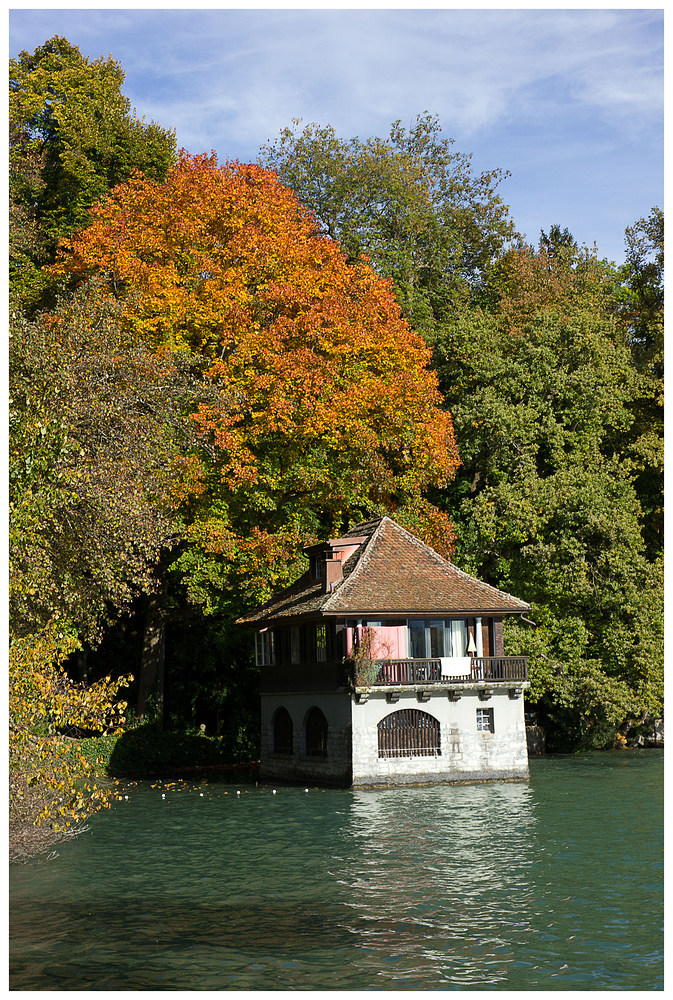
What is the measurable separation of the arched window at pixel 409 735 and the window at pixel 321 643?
12.2 feet

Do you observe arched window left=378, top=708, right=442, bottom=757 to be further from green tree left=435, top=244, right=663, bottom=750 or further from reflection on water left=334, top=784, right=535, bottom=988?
green tree left=435, top=244, right=663, bottom=750

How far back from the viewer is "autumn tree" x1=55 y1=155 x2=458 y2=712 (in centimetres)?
4253

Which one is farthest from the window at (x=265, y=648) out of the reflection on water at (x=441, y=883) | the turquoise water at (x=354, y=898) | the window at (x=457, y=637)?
the reflection on water at (x=441, y=883)

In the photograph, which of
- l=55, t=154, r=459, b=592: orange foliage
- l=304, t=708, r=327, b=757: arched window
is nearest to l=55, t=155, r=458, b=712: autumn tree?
l=55, t=154, r=459, b=592: orange foliage

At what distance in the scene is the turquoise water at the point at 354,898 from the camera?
1473 centimetres

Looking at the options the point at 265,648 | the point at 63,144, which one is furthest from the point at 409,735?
the point at 63,144

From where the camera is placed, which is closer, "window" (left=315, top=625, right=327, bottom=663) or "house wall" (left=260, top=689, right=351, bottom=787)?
"house wall" (left=260, top=689, right=351, bottom=787)

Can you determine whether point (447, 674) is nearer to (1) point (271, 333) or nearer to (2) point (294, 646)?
(2) point (294, 646)

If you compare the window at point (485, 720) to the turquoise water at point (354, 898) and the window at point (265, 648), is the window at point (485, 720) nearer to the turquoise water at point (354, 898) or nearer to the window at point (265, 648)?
the turquoise water at point (354, 898)

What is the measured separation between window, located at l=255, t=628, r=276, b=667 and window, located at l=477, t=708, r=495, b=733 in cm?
943

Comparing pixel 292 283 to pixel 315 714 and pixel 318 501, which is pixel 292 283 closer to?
pixel 318 501

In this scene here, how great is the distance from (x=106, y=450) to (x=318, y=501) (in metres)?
18.6

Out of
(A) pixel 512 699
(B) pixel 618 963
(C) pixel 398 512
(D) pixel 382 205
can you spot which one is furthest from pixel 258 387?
(B) pixel 618 963

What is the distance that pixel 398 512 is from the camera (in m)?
47.1
